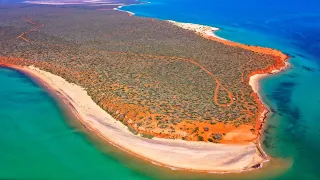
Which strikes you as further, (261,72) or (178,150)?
(261,72)

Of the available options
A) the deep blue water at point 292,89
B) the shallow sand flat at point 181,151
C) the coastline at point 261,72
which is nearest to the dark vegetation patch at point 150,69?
the coastline at point 261,72

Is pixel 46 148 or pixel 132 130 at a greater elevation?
pixel 132 130

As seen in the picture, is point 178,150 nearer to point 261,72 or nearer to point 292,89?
point 292,89

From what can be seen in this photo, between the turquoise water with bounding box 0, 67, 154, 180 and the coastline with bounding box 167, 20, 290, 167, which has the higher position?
the coastline with bounding box 167, 20, 290, 167

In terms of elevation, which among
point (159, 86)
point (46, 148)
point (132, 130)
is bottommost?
point (46, 148)

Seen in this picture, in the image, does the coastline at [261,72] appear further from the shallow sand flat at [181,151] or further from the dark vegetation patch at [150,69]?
the shallow sand flat at [181,151]

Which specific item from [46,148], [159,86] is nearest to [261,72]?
[159,86]

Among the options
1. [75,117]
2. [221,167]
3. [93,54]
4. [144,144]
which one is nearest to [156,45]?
[93,54]

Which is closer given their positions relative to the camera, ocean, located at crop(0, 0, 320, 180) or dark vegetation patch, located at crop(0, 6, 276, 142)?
ocean, located at crop(0, 0, 320, 180)

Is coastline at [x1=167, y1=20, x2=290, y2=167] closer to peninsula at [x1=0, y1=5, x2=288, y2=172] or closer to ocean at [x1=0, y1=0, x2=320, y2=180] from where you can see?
peninsula at [x1=0, y1=5, x2=288, y2=172]

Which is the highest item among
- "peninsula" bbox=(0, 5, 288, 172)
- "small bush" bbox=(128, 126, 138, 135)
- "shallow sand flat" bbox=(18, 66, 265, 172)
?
"peninsula" bbox=(0, 5, 288, 172)

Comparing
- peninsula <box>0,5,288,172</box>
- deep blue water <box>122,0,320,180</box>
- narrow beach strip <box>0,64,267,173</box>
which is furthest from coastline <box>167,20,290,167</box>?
narrow beach strip <box>0,64,267,173</box>
